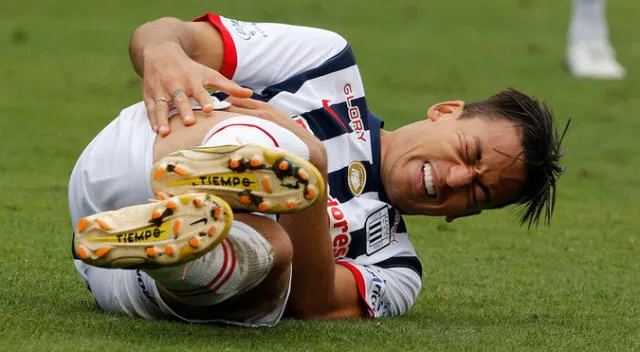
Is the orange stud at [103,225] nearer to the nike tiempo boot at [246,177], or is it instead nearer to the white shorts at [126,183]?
the nike tiempo boot at [246,177]

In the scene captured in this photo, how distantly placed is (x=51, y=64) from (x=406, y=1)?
4574 mm

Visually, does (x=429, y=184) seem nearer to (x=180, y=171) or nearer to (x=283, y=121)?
(x=283, y=121)

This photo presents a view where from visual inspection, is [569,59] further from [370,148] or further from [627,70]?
[370,148]

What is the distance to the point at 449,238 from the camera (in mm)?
4742

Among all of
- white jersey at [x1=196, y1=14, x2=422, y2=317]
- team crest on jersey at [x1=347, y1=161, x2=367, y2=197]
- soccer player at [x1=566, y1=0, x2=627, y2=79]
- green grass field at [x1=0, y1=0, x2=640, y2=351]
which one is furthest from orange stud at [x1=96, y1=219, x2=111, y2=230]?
soccer player at [x1=566, y1=0, x2=627, y2=79]

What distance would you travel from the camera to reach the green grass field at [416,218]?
2.91 metres

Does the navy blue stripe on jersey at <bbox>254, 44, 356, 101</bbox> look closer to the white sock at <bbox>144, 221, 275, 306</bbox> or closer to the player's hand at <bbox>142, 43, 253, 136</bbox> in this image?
the player's hand at <bbox>142, 43, 253, 136</bbox>

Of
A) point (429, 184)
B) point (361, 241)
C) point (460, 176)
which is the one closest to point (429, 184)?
point (429, 184)

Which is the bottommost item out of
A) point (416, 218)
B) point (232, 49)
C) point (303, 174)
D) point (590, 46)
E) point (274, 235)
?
point (590, 46)

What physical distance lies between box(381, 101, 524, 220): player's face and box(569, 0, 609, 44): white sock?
6.66 m

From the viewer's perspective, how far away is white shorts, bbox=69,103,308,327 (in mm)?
2797

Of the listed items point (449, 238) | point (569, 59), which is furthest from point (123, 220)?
point (569, 59)

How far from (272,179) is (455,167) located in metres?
0.89

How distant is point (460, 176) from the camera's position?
10.4 ft
